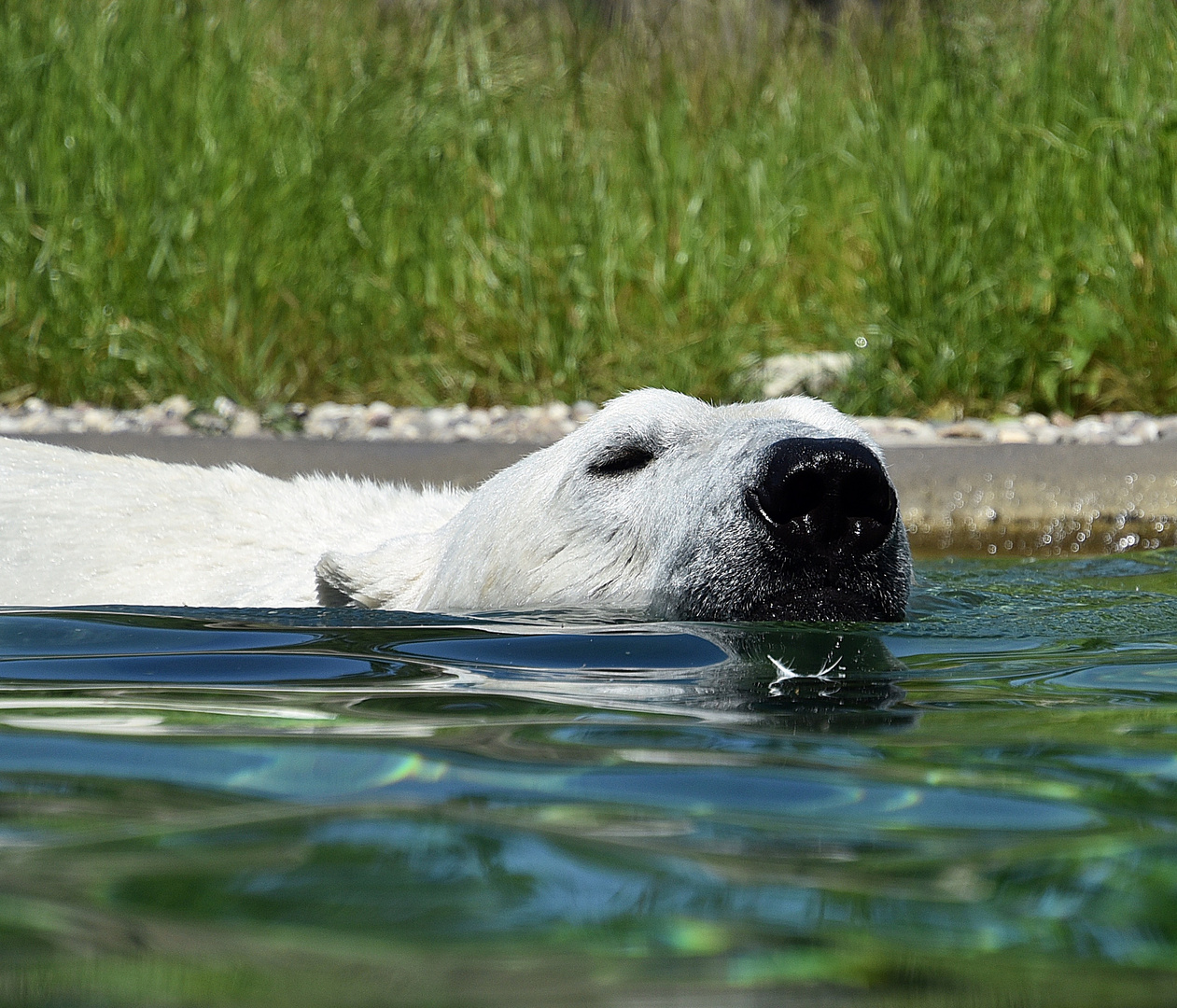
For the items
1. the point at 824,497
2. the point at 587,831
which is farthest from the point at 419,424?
the point at 587,831

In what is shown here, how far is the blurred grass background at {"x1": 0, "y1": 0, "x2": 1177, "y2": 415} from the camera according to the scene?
6.66 meters

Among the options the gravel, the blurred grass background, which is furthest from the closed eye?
the blurred grass background

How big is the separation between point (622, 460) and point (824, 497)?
72 cm

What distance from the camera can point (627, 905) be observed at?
1149 millimetres

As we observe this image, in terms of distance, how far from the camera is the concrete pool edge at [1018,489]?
16.6ft

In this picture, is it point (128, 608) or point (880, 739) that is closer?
point (880, 739)

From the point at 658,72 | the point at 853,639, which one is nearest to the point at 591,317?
the point at 658,72

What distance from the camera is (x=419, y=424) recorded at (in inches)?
260

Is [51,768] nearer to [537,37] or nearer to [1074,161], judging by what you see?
[1074,161]

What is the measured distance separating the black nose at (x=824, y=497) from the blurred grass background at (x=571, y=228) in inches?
146

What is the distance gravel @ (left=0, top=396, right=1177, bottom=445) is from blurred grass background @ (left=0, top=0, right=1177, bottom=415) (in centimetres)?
20

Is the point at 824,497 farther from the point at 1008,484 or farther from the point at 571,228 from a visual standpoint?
the point at 571,228

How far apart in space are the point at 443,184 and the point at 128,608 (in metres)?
5.30

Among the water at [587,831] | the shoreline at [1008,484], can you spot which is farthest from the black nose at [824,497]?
the shoreline at [1008,484]
